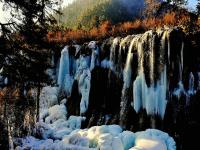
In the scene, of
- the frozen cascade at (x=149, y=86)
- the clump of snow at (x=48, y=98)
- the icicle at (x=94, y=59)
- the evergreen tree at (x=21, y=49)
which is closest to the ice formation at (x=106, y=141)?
the frozen cascade at (x=149, y=86)

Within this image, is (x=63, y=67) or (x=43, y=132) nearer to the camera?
(x=43, y=132)

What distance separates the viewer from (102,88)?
28734 mm

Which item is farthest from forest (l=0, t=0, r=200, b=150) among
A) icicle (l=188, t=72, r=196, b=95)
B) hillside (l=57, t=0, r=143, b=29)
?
hillside (l=57, t=0, r=143, b=29)

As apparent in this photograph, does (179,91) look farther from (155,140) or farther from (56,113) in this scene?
(56,113)

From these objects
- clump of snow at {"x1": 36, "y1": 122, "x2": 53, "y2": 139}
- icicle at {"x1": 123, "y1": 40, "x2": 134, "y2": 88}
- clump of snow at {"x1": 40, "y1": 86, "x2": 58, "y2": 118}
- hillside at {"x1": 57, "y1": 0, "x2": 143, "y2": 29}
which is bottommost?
clump of snow at {"x1": 36, "y1": 122, "x2": 53, "y2": 139}

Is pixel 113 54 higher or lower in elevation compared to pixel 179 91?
higher

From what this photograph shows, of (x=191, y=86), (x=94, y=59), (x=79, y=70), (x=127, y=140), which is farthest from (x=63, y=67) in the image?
(x=127, y=140)

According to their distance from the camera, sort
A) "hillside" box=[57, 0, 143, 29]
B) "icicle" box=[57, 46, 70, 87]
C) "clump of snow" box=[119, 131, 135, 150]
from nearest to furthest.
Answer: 1. "clump of snow" box=[119, 131, 135, 150]
2. "icicle" box=[57, 46, 70, 87]
3. "hillside" box=[57, 0, 143, 29]

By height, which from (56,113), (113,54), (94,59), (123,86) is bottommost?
(56,113)

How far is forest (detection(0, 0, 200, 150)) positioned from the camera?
11320 millimetres

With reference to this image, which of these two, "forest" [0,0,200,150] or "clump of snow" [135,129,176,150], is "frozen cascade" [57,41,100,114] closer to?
"forest" [0,0,200,150]

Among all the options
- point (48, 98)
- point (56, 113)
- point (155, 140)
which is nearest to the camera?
point (155, 140)

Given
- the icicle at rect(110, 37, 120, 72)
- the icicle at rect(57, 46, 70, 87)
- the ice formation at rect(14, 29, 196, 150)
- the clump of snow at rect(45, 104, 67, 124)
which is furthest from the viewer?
the icicle at rect(57, 46, 70, 87)

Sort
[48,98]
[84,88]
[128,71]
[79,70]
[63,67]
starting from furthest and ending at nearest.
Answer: [63,67] < [48,98] < [79,70] < [84,88] < [128,71]
